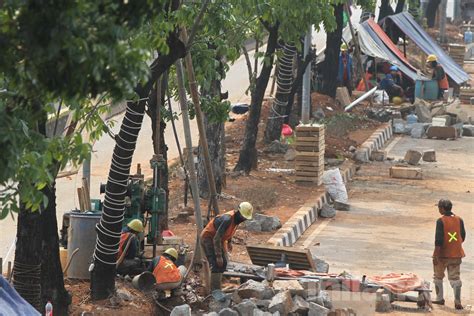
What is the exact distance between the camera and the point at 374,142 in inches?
1142

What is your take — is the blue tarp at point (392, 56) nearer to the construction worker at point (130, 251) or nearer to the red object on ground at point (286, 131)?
the red object on ground at point (286, 131)

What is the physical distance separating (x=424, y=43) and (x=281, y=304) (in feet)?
Result: 87.8

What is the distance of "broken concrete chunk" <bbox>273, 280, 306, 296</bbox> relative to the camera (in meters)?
14.2

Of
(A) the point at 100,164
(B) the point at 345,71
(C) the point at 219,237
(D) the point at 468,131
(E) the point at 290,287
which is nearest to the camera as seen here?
(E) the point at 290,287

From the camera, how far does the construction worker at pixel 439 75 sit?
119 ft

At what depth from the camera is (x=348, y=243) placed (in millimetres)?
19109

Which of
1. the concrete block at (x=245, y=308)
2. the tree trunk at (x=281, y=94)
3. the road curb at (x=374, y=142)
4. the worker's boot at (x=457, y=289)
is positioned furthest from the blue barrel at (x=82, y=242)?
the road curb at (x=374, y=142)

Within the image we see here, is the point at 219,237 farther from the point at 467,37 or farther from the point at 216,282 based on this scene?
the point at 467,37

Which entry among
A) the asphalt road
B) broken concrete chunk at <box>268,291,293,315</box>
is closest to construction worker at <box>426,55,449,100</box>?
the asphalt road

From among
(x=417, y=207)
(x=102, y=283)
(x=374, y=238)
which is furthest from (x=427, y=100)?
(x=102, y=283)

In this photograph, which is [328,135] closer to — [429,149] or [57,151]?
[429,149]

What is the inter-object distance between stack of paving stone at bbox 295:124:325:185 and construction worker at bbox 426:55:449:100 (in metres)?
13.7

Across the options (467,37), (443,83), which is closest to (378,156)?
(443,83)

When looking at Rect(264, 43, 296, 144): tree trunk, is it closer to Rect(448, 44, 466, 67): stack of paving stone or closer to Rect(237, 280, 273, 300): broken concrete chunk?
Rect(237, 280, 273, 300): broken concrete chunk
